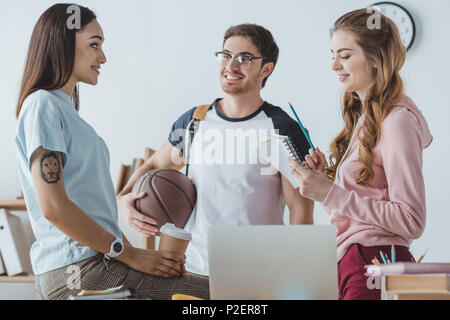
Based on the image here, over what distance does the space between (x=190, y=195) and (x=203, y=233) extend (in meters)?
0.23

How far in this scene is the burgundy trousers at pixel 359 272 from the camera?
1487 mm

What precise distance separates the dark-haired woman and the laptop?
18.5 inches

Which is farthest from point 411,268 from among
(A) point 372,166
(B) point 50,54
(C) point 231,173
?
(C) point 231,173

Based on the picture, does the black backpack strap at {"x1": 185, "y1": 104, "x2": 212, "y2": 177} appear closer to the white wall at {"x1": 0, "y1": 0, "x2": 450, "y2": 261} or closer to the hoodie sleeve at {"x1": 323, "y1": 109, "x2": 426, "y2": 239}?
the white wall at {"x1": 0, "y1": 0, "x2": 450, "y2": 261}

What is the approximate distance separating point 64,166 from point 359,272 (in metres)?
0.90

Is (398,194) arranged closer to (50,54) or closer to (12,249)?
(50,54)

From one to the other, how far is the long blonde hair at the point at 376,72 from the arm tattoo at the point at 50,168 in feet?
2.95

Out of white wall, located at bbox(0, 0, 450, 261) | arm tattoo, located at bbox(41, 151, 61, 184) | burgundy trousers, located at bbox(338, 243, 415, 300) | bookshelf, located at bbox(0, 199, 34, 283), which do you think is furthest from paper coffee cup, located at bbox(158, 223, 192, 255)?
bookshelf, located at bbox(0, 199, 34, 283)

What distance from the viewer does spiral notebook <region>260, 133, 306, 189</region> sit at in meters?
2.28

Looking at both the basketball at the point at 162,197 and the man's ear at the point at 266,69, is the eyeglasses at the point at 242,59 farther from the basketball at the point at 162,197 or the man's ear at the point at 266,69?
the basketball at the point at 162,197

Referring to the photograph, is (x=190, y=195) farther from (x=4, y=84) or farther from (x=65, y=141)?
(x=4, y=84)

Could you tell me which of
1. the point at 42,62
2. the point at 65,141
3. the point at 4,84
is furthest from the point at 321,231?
the point at 4,84

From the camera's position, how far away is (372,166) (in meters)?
1.64
